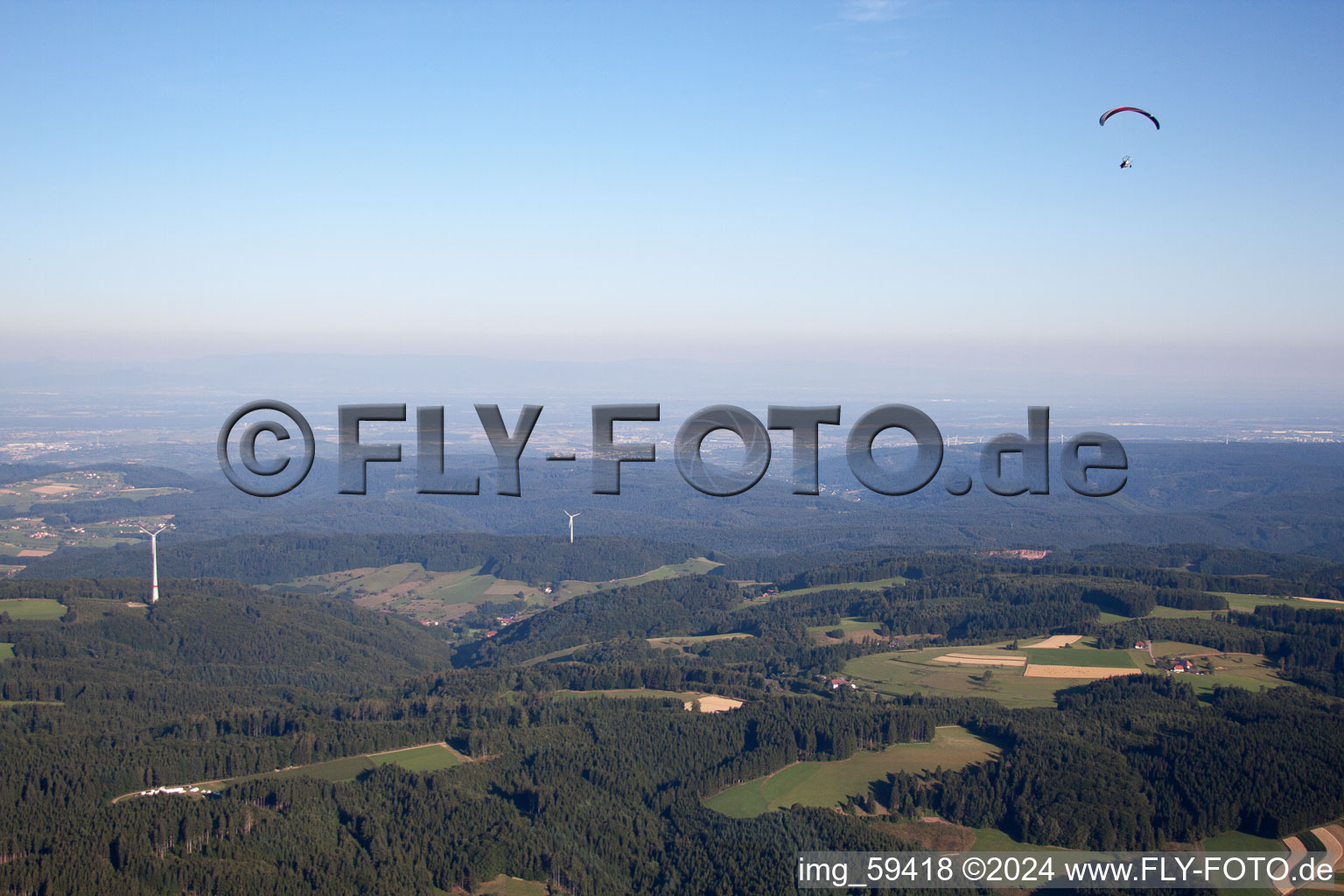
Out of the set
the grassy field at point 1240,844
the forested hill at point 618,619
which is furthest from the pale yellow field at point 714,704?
the forested hill at point 618,619

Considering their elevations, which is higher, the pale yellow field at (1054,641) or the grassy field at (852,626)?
the pale yellow field at (1054,641)

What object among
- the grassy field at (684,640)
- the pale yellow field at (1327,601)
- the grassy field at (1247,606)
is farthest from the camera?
the grassy field at (684,640)

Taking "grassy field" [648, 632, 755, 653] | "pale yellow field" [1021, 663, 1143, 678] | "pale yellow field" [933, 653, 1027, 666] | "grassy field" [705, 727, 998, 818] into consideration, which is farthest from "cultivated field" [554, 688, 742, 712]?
"pale yellow field" [1021, 663, 1143, 678]

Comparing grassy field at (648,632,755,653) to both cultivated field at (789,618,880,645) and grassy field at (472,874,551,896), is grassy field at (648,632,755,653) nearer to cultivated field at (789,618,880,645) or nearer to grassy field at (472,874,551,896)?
cultivated field at (789,618,880,645)

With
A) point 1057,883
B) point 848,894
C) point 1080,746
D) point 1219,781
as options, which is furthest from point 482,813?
point 1219,781

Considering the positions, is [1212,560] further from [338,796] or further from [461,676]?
[338,796]

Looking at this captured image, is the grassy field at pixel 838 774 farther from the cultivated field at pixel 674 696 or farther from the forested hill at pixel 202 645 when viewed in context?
the forested hill at pixel 202 645
